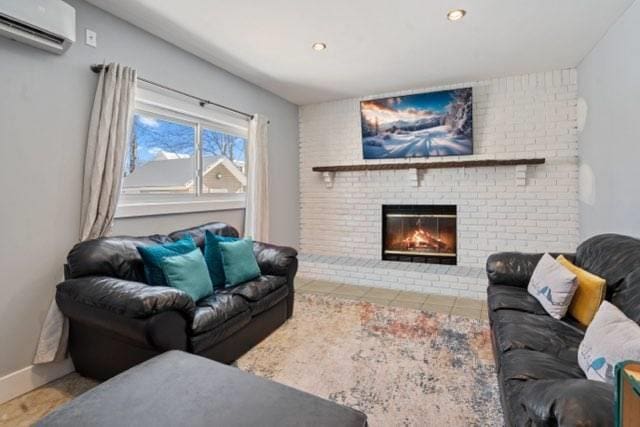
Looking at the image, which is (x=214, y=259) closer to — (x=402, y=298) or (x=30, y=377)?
(x=30, y=377)

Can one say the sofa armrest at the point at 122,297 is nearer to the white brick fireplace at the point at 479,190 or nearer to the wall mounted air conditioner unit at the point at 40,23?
the wall mounted air conditioner unit at the point at 40,23

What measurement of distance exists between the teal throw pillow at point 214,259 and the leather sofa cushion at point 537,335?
1.99 metres

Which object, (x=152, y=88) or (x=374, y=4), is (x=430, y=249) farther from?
(x=152, y=88)

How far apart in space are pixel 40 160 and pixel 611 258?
142 inches

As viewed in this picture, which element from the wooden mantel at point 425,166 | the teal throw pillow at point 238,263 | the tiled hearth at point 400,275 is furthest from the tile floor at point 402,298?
the wooden mantel at point 425,166

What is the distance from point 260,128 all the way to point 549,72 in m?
3.36

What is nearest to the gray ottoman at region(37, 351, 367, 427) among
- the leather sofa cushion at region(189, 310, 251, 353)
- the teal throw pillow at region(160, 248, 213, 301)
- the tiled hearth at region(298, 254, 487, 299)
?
the leather sofa cushion at region(189, 310, 251, 353)

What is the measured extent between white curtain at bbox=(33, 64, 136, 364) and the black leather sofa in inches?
8.9

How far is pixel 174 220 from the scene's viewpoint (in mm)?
3172

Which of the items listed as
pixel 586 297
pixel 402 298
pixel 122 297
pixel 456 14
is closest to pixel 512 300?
pixel 586 297

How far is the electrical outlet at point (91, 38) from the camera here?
7.82 ft

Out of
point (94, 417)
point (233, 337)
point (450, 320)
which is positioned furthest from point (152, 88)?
point (450, 320)

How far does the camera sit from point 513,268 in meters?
2.53

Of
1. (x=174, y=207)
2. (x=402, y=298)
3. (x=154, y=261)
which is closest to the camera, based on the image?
(x=154, y=261)
